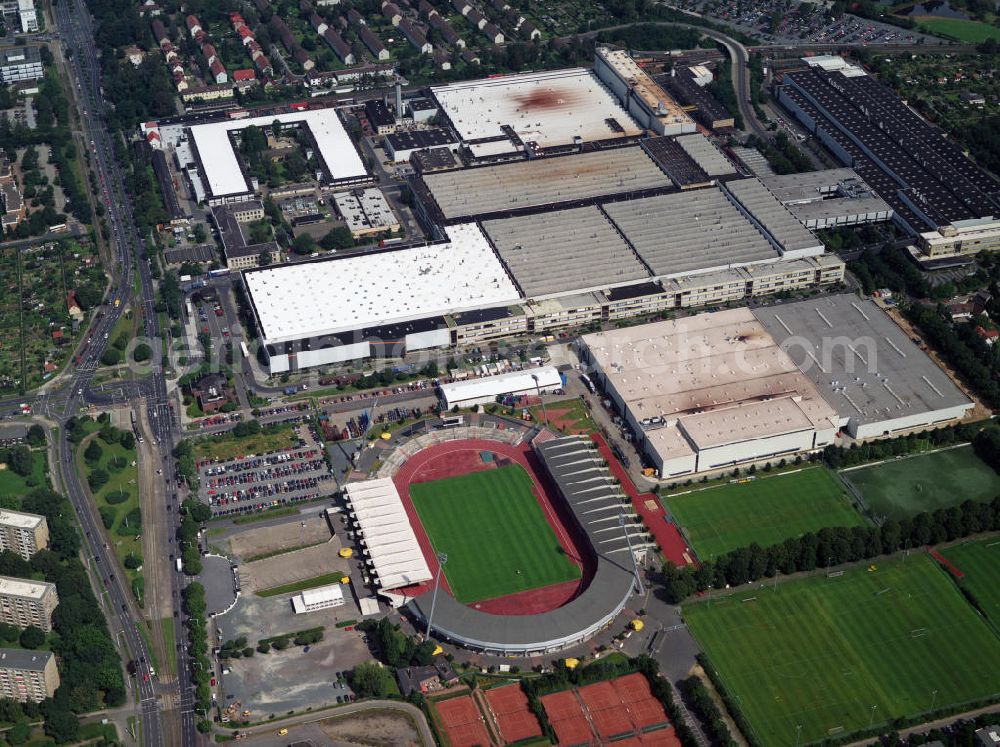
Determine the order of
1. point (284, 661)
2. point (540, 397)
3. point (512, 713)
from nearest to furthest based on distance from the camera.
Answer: point (512, 713), point (284, 661), point (540, 397)

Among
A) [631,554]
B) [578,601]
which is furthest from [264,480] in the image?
[631,554]

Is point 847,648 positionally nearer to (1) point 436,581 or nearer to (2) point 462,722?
(2) point 462,722

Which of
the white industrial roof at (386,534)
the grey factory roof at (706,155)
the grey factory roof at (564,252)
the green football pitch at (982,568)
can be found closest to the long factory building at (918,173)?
the grey factory roof at (706,155)

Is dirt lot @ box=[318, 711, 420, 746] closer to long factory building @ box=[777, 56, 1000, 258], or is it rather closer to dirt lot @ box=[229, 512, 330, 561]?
dirt lot @ box=[229, 512, 330, 561]

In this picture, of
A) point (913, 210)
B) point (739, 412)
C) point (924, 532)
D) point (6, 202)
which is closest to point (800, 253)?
point (913, 210)

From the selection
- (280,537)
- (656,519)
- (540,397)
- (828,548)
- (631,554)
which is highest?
(540,397)
